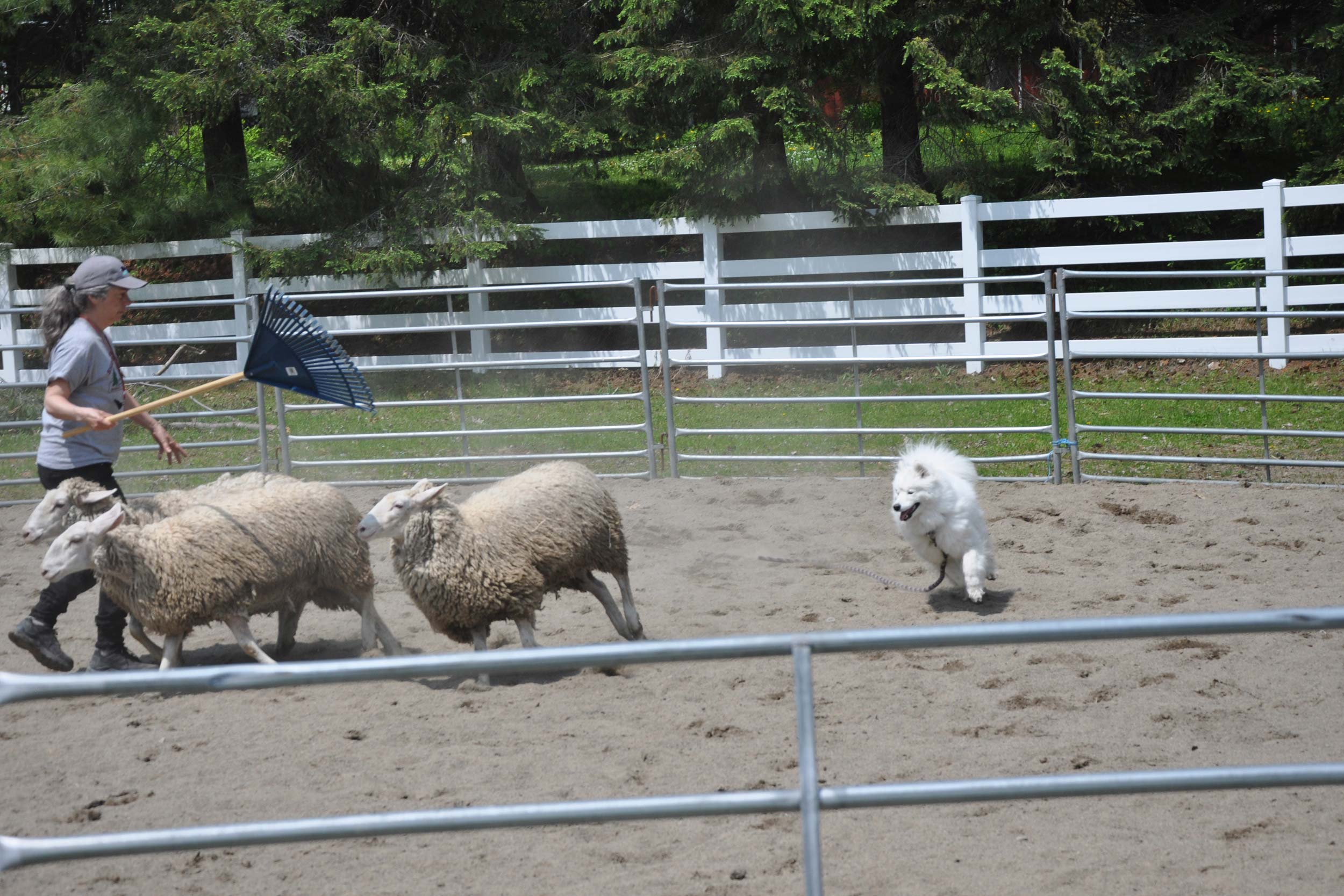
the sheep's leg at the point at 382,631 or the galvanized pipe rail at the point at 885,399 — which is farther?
the galvanized pipe rail at the point at 885,399

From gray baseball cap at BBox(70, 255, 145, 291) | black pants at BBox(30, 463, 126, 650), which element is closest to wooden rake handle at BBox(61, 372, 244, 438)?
black pants at BBox(30, 463, 126, 650)

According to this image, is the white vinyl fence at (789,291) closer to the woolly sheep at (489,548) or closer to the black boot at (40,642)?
the woolly sheep at (489,548)

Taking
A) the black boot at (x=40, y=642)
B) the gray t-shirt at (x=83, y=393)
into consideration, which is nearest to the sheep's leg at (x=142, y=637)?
the black boot at (x=40, y=642)

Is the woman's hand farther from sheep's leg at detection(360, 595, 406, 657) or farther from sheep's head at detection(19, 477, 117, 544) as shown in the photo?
sheep's leg at detection(360, 595, 406, 657)

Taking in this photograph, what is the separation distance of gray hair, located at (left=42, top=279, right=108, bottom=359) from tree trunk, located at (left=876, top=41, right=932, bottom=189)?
10.8 m

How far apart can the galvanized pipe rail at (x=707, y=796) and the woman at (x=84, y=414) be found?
3160 millimetres

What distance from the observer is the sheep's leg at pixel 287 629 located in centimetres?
600

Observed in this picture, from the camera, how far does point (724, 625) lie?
20.2ft

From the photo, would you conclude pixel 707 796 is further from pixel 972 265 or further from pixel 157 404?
pixel 972 265

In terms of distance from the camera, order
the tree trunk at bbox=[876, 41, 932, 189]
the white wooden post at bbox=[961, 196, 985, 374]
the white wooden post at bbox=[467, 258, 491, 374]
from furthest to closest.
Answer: the tree trunk at bbox=[876, 41, 932, 189]
the white wooden post at bbox=[467, 258, 491, 374]
the white wooden post at bbox=[961, 196, 985, 374]

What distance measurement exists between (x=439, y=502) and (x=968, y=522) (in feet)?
8.57

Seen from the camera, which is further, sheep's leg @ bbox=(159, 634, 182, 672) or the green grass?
the green grass

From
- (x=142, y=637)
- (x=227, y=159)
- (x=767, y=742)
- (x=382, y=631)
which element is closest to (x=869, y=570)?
(x=767, y=742)

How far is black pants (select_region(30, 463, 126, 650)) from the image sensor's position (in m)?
5.55
